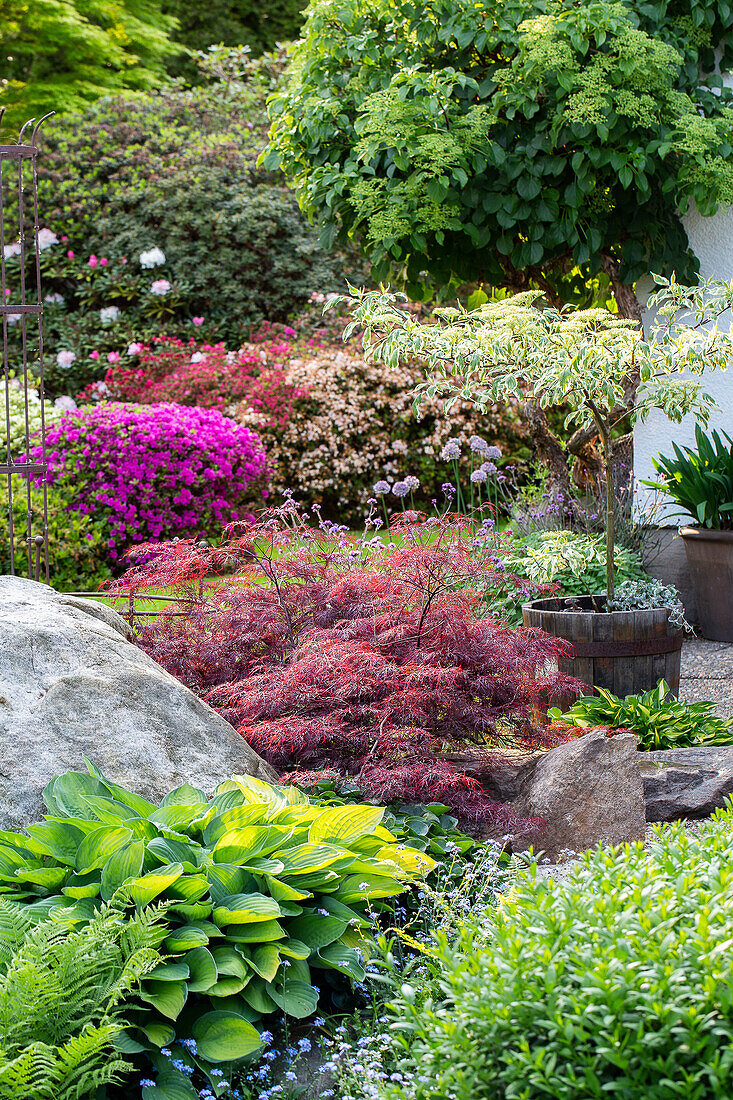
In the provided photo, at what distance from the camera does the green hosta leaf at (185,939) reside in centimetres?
203

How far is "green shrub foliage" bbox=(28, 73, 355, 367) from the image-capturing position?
11.3 metres

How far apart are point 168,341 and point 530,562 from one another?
6.43m

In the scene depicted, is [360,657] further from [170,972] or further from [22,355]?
[22,355]

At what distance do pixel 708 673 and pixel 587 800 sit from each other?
104 inches

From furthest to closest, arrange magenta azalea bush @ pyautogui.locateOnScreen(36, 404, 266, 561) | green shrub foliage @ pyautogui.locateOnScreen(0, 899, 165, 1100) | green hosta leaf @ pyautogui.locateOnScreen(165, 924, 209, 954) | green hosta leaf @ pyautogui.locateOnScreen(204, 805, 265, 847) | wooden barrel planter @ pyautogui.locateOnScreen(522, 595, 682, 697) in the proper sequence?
magenta azalea bush @ pyautogui.locateOnScreen(36, 404, 266, 561), wooden barrel planter @ pyautogui.locateOnScreen(522, 595, 682, 697), green hosta leaf @ pyautogui.locateOnScreen(204, 805, 265, 847), green hosta leaf @ pyautogui.locateOnScreen(165, 924, 209, 954), green shrub foliage @ pyautogui.locateOnScreen(0, 899, 165, 1100)

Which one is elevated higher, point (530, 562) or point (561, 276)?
point (561, 276)

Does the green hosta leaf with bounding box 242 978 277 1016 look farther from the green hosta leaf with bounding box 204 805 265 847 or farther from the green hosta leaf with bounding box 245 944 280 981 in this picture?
the green hosta leaf with bounding box 204 805 265 847

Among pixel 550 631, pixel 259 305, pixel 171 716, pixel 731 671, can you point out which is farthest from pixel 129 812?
pixel 259 305

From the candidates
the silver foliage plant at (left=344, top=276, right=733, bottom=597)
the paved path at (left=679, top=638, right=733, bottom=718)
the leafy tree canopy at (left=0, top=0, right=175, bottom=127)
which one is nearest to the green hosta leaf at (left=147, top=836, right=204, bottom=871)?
the silver foliage plant at (left=344, top=276, right=733, bottom=597)

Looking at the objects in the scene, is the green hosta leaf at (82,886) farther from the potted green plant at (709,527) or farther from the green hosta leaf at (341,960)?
the potted green plant at (709,527)

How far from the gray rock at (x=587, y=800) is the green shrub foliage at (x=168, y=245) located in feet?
29.6

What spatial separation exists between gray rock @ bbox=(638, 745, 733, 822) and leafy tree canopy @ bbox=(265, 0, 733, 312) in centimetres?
359

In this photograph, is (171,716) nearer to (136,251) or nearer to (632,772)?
(632,772)

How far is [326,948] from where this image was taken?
2236 millimetres
